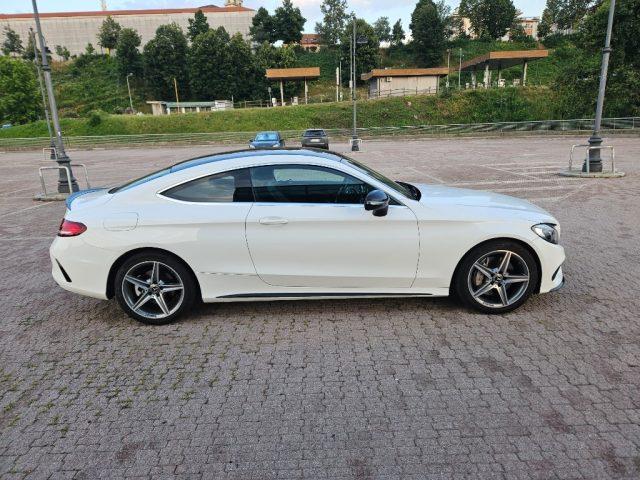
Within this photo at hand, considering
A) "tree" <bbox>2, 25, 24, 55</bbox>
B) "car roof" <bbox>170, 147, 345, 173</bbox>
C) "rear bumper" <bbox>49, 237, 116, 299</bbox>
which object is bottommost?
"rear bumper" <bbox>49, 237, 116, 299</bbox>

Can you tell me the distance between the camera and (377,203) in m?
3.94

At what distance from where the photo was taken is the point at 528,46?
308 feet

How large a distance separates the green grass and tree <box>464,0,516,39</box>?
63797 mm

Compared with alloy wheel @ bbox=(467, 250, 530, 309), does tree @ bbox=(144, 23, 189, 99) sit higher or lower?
higher

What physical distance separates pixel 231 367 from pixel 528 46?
354ft

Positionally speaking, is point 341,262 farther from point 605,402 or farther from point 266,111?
point 266,111

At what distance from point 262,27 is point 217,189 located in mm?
113432

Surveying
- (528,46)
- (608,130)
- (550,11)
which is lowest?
(608,130)

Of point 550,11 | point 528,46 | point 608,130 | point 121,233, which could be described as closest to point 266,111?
point 608,130

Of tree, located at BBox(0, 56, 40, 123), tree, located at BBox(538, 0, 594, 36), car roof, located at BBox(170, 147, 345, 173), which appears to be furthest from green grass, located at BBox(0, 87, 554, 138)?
tree, located at BBox(538, 0, 594, 36)

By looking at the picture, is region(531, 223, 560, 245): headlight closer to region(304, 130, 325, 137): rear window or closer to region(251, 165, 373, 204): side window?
region(251, 165, 373, 204): side window

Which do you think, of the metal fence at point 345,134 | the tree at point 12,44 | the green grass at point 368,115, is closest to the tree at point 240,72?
the green grass at point 368,115

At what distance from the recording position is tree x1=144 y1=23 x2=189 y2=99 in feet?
273

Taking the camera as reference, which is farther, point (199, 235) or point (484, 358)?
point (199, 235)
